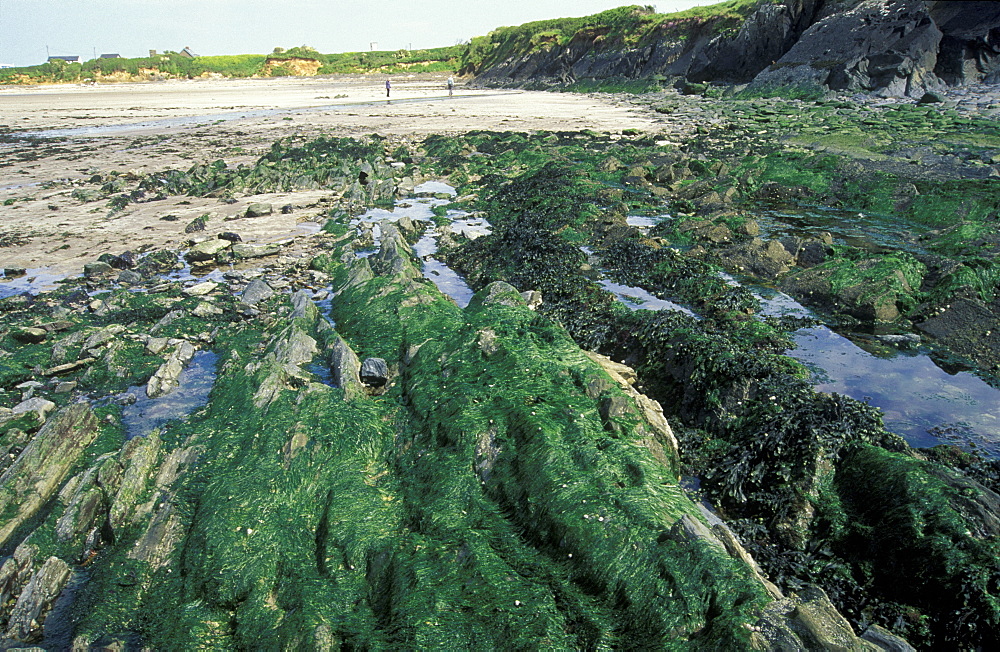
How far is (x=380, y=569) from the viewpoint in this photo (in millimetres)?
4812

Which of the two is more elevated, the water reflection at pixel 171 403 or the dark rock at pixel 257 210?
the dark rock at pixel 257 210

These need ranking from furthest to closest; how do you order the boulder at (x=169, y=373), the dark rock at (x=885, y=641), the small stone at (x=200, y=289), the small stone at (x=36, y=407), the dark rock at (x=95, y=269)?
the dark rock at (x=95, y=269) → the small stone at (x=200, y=289) → the boulder at (x=169, y=373) → the small stone at (x=36, y=407) → the dark rock at (x=885, y=641)

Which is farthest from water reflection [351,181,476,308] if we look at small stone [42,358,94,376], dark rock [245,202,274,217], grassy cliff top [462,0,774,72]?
grassy cliff top [462,0,774,72]

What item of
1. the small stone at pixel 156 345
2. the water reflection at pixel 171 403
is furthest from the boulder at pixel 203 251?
the water reflection at pixel 171 403

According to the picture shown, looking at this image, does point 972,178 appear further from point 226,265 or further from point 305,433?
point 226,265

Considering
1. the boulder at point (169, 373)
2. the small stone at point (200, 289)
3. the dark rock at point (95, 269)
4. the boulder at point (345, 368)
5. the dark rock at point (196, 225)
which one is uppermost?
the dark rock at point (196, 225)

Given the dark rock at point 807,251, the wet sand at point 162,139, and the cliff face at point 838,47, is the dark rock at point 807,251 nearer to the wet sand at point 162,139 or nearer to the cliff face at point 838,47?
the wet sand at point 162,139

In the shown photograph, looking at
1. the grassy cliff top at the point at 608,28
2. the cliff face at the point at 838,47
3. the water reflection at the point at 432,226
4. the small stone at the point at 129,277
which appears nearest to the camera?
the small stone at the point at 129,277

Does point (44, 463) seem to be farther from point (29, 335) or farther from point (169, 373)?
point (29, 335)

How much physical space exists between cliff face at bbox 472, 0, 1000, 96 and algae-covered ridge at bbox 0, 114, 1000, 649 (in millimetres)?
33281

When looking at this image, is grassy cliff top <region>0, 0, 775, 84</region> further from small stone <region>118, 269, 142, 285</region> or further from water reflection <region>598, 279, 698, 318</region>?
small stone <region>118, 269, 142, 285</region>

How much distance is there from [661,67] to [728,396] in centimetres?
6008

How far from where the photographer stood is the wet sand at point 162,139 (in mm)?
15492

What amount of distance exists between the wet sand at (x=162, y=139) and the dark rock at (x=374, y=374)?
9.49 m
